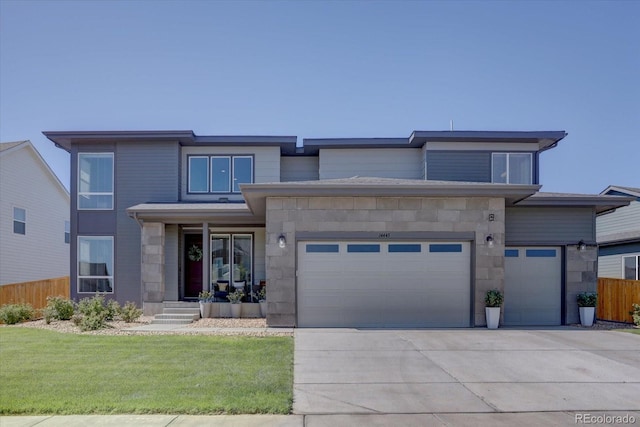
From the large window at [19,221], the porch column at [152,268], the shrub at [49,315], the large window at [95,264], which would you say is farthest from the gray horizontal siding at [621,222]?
the large window at [19,221]

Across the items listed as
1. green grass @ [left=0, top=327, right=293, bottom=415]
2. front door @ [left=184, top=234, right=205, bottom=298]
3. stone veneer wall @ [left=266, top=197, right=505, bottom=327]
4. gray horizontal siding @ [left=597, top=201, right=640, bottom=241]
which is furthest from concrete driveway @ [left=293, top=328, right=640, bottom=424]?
gray horizontal siding @ [left=597, top=201, right=640, bottom=241]

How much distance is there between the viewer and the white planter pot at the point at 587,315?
13.0 m

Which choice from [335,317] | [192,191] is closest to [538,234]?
[335,317]

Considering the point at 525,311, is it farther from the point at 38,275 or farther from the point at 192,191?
the point at 38,275

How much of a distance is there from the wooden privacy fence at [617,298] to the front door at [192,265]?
1429 centimetres

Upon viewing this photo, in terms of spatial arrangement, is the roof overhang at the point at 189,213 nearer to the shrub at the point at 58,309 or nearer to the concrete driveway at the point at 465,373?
the shrub at the point at 58,309

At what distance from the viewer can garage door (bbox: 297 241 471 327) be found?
11.9m

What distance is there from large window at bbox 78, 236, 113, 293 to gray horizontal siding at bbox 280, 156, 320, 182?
7049 millimetres

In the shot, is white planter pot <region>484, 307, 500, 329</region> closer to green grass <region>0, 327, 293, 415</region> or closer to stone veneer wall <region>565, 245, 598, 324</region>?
stone veneer wall <region>565, 245, 598, 324</region>

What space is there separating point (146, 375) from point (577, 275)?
1253 cm

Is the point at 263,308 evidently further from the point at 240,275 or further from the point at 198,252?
the point at 198,252

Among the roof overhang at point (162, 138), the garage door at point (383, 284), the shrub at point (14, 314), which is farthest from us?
the roof overhang at point (162, 138)

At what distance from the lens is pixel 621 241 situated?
60.0 ft

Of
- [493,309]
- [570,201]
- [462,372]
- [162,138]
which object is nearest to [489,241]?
[493,309]
